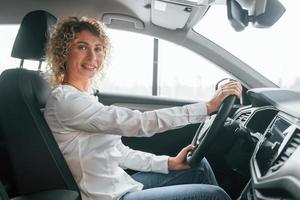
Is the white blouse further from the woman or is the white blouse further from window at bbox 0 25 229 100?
window at bbox 0 25 229 100

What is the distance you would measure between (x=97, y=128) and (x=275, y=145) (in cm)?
57

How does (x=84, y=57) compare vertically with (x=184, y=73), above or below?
above

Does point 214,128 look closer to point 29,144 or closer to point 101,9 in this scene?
point 29,144

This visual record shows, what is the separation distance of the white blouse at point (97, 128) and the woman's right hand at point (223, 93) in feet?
0.08

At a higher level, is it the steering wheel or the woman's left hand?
the steering wheel

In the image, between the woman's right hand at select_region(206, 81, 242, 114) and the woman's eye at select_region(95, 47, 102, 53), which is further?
the woman's eye at select_region(95, 47, 102, 53)

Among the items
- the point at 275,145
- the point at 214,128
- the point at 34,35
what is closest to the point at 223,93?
the point at 214,128

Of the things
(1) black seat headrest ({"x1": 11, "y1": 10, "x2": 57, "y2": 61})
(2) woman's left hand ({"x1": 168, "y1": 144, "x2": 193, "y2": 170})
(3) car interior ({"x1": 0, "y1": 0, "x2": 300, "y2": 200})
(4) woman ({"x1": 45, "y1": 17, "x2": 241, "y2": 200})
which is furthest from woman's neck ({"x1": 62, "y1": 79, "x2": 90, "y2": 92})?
(2) woman's left hand ({"x1": 168, "y1": 144, "x2": 193, "y2": 170})

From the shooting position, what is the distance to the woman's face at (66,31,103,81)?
1.45 meters

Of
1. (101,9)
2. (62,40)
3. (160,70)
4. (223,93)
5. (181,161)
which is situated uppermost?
(101,9)

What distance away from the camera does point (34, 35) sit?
1.57m

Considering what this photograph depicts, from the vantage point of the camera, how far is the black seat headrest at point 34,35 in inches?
61.7

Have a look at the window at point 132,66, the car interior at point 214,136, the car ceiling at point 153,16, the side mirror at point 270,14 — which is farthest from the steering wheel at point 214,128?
the window at point 132,66

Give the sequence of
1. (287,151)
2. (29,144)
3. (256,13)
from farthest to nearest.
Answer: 1. (29,144)
2. (256,13)
3. (287,151)
